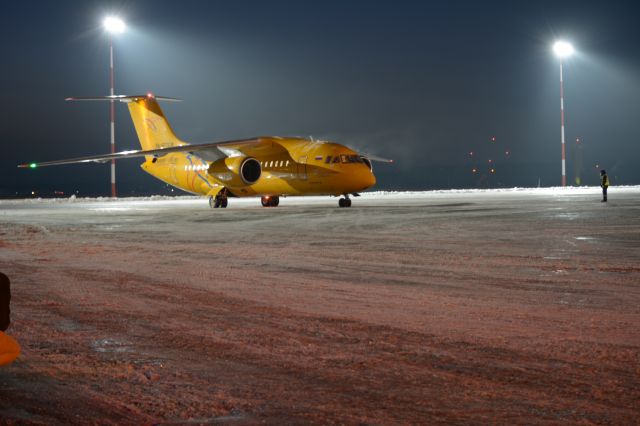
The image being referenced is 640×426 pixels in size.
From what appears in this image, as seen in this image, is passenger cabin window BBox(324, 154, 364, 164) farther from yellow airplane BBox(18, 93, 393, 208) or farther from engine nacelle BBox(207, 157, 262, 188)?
engine nacelle BBox(207, 157, 262, 188)

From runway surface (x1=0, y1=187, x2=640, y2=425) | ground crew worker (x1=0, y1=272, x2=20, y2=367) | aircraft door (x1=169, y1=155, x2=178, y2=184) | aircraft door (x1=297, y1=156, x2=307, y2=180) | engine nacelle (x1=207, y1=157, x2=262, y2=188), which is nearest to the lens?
ground crew worker (x1=0, y1=272, x2=20, y2=367)

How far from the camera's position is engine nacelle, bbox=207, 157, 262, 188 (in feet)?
99.0

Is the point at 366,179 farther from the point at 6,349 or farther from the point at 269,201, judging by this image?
the point at 6,349

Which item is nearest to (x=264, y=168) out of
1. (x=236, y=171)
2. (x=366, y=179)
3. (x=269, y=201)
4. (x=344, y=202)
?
(x=236, y=171)

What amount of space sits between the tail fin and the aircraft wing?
341 cm

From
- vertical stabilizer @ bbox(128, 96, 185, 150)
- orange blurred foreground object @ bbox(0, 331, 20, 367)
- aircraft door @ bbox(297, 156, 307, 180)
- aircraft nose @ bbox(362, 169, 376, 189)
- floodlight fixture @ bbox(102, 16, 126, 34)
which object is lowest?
orange blurred foreground object @ bbox(0, 331, 20, 367)

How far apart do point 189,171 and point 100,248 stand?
20.6 metres

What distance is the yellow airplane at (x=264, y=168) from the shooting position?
28.7 metres

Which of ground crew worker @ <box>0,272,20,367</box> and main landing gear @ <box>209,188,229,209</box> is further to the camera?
main landing gear @ <box>209,188,229,209</box>

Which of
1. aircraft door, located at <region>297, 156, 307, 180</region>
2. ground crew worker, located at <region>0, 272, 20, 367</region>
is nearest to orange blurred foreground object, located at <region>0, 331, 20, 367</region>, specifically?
ground crew worker, located at <region>0, 272, 20, 367</region>

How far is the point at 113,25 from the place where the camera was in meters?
41.3

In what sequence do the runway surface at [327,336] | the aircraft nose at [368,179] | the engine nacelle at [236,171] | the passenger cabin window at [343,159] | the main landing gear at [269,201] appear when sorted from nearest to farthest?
1. the runway surface at [327,336]
2. the passenger cabin window at [343,159]
3. the aircraft nose at [368,179]
4. the engine nacelle at [236,171]
5. the main landing gear at [269,201]

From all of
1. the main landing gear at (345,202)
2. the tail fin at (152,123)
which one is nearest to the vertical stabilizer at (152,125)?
the tail fin at (152,123)

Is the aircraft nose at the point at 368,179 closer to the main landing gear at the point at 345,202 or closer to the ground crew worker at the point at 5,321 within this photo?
the main landing gear at the point at 345,202
